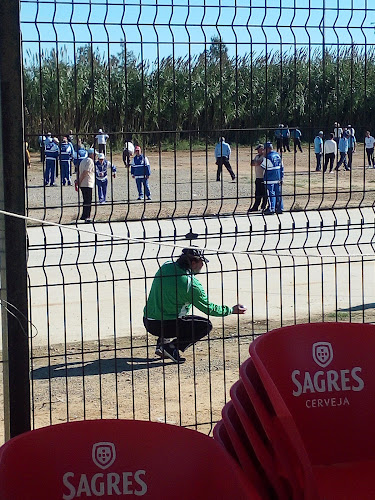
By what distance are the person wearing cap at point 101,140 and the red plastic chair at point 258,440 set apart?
1.79 m

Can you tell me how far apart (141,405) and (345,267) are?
7323mm

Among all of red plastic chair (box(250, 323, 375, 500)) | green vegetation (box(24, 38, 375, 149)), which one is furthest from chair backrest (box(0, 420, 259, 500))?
green vegetation (box(24, 38, 375, 149))

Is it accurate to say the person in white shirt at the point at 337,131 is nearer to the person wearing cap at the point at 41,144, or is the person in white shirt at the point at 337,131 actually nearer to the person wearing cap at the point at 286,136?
the person wearing cap at the point at 286,136

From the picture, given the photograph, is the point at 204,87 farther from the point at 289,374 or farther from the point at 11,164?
the point at 289,374

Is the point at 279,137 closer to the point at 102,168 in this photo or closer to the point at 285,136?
the point at 285,136

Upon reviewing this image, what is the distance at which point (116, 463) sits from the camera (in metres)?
2.46

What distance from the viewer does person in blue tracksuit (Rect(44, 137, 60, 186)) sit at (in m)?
4.51

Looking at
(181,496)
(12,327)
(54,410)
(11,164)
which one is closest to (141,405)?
(54,410)

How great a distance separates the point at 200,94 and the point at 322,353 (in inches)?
71.6

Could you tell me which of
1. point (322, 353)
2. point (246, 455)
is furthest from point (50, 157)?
point (246, 455)

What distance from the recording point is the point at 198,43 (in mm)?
4508

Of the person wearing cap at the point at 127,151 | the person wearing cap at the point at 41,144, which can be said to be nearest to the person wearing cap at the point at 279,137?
the person wearing cap at the point at 127,151

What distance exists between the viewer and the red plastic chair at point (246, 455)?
292 cm

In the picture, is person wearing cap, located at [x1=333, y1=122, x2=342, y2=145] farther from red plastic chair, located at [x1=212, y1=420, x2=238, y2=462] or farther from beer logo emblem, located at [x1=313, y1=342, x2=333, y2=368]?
red plastic chair, located at [x1=212, y1=420, x2=238, y2=462]
